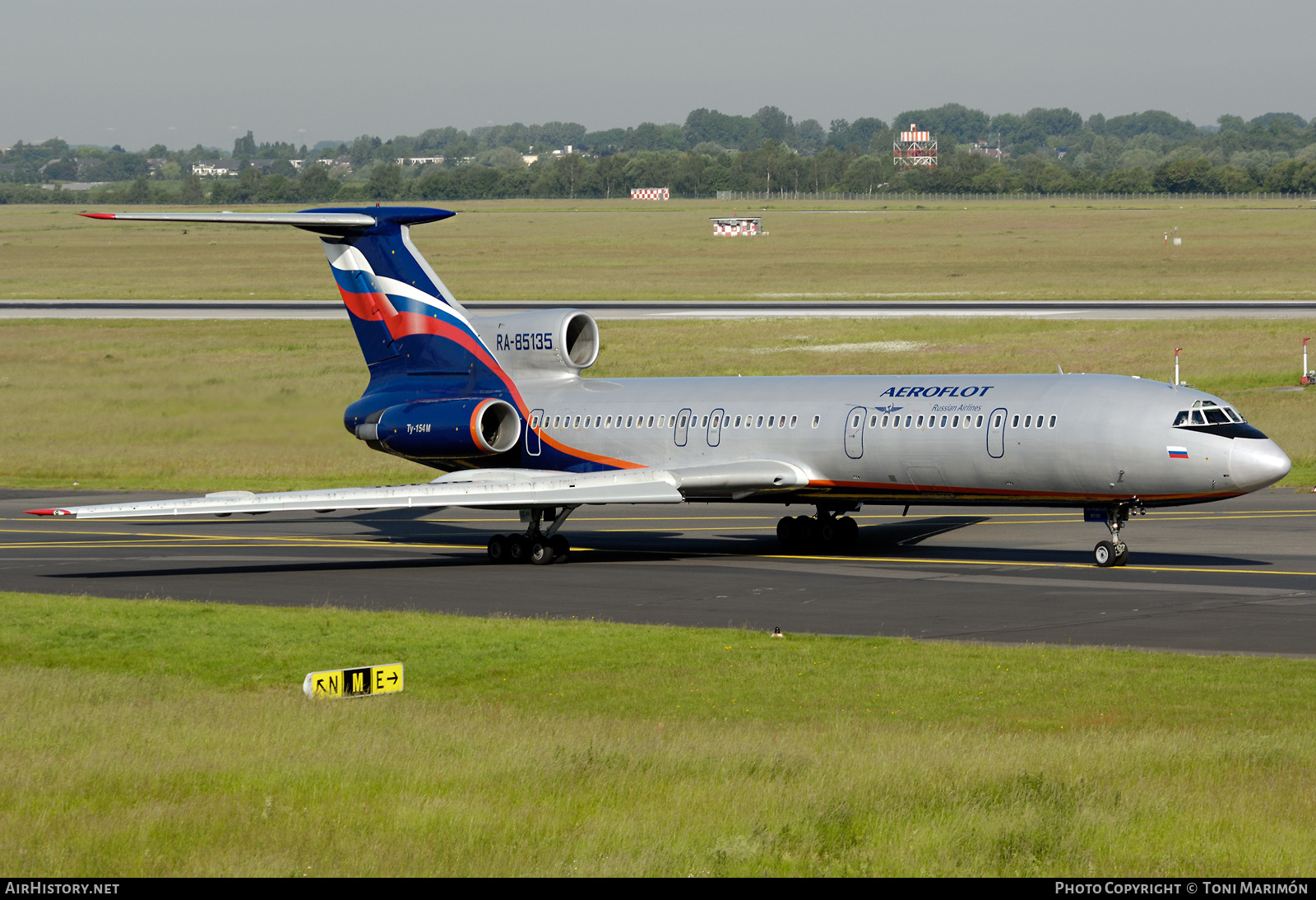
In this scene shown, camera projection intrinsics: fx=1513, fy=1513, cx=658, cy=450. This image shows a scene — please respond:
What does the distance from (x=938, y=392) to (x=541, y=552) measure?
34.2 ft

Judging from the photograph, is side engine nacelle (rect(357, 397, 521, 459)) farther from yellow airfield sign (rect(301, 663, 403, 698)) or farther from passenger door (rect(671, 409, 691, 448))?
yellow airfield sign (rect(301, 663, 403, 698))

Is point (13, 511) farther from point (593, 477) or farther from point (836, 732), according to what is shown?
point (836, 732)

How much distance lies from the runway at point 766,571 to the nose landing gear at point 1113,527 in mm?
420

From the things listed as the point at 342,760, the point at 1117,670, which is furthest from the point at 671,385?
the point at 342,760

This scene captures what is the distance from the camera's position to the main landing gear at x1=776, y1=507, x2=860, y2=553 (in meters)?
38.2

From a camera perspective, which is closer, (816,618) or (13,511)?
(816,618)

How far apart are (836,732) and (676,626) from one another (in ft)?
33.1

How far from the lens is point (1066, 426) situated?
1298 inches

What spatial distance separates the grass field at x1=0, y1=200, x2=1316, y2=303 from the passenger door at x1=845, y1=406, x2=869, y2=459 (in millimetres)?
70637

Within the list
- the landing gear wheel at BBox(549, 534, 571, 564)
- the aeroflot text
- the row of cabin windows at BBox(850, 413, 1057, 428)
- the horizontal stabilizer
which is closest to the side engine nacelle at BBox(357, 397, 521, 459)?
the landing gear wheel at BBox(549, 534, 571, 564)

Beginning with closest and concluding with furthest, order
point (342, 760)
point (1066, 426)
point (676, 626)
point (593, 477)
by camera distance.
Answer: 1. point (342, 760)
2. point (676, 626)
3. point (1066, 426)
4. point (593, 477)

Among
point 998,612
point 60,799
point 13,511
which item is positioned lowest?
point 13,511

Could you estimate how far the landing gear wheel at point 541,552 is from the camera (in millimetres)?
37375

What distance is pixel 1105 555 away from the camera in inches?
1309
